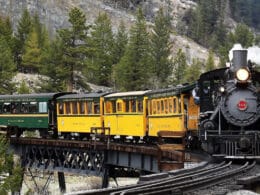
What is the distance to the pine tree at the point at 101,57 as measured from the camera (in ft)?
234

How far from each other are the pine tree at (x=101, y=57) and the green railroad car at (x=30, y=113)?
31510mm

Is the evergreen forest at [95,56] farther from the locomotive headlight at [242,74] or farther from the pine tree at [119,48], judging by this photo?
the locomotive headlight at [242,74]


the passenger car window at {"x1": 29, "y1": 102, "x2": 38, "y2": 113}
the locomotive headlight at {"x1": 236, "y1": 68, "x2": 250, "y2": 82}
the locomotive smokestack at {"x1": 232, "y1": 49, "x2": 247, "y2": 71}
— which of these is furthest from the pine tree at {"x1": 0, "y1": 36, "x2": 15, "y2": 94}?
the locomotive headlight at {"x1": 236, "y1": 68, "x2": 250, "y2": 82}

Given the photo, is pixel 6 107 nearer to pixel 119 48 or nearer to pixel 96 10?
pixel 119 48

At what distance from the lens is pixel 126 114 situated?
27812 mm

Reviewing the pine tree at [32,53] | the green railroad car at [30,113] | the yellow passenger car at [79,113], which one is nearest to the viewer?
the yellow passenger car at [79,113]

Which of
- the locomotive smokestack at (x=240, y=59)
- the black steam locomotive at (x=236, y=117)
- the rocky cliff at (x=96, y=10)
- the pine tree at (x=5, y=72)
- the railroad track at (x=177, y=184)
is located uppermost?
the rocky cliff at (x=96, y=10)

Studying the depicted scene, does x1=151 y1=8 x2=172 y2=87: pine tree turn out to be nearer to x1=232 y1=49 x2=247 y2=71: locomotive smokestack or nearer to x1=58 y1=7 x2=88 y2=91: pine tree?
x1=58 y1=7 x2=88 y2=91: pine tree

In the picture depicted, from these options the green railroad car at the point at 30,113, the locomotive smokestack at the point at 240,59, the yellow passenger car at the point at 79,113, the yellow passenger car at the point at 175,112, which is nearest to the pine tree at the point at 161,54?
the green railroad car at the point at 30,113

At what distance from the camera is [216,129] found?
16.8 m

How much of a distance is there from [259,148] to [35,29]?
70343 millimetres

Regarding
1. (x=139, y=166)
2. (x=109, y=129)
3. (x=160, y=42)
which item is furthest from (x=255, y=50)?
(x=160, y=42)

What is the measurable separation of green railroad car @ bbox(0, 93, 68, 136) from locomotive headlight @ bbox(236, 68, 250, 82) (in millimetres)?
19617

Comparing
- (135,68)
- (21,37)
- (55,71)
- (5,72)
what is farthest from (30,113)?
(21,37)
